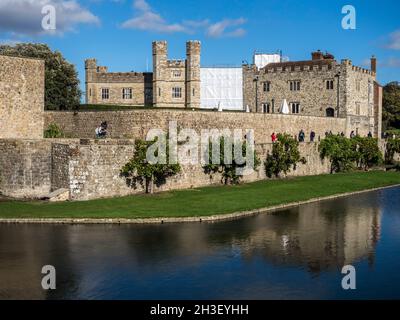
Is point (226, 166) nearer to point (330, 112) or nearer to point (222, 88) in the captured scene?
point (330, 112)

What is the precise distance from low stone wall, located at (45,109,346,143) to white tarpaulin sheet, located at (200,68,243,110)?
1369cm

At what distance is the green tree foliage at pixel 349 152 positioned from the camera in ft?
169

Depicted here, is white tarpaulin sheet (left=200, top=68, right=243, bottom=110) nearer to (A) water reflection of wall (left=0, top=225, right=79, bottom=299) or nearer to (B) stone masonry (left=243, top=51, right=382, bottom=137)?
(B) stone masonry (left=243, top=51, right=382, bottom=137)

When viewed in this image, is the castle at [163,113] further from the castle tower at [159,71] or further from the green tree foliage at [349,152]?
the green tree foliage at [349,152]

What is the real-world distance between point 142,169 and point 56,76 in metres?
23.8

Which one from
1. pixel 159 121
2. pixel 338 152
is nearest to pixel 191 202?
pixel 159 121

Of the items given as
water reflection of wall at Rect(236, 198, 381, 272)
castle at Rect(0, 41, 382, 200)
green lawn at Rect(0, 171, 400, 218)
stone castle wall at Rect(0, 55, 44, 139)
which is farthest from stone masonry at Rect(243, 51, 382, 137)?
stone castle wall at Rect(0, 55, 44, 139)

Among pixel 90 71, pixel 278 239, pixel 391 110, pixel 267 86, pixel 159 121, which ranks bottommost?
pixel 278 239

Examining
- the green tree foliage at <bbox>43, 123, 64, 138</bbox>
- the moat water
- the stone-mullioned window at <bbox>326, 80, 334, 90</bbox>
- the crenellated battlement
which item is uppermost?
the crenellated battlement

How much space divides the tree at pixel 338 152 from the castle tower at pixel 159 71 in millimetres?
19100

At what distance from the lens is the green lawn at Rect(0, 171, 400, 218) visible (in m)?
30.4

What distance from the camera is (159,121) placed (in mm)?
45250

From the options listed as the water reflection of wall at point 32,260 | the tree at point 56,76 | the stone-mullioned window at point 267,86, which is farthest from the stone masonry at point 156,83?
the water reflection of wall at point 32,260

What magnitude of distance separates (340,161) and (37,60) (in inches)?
1074
